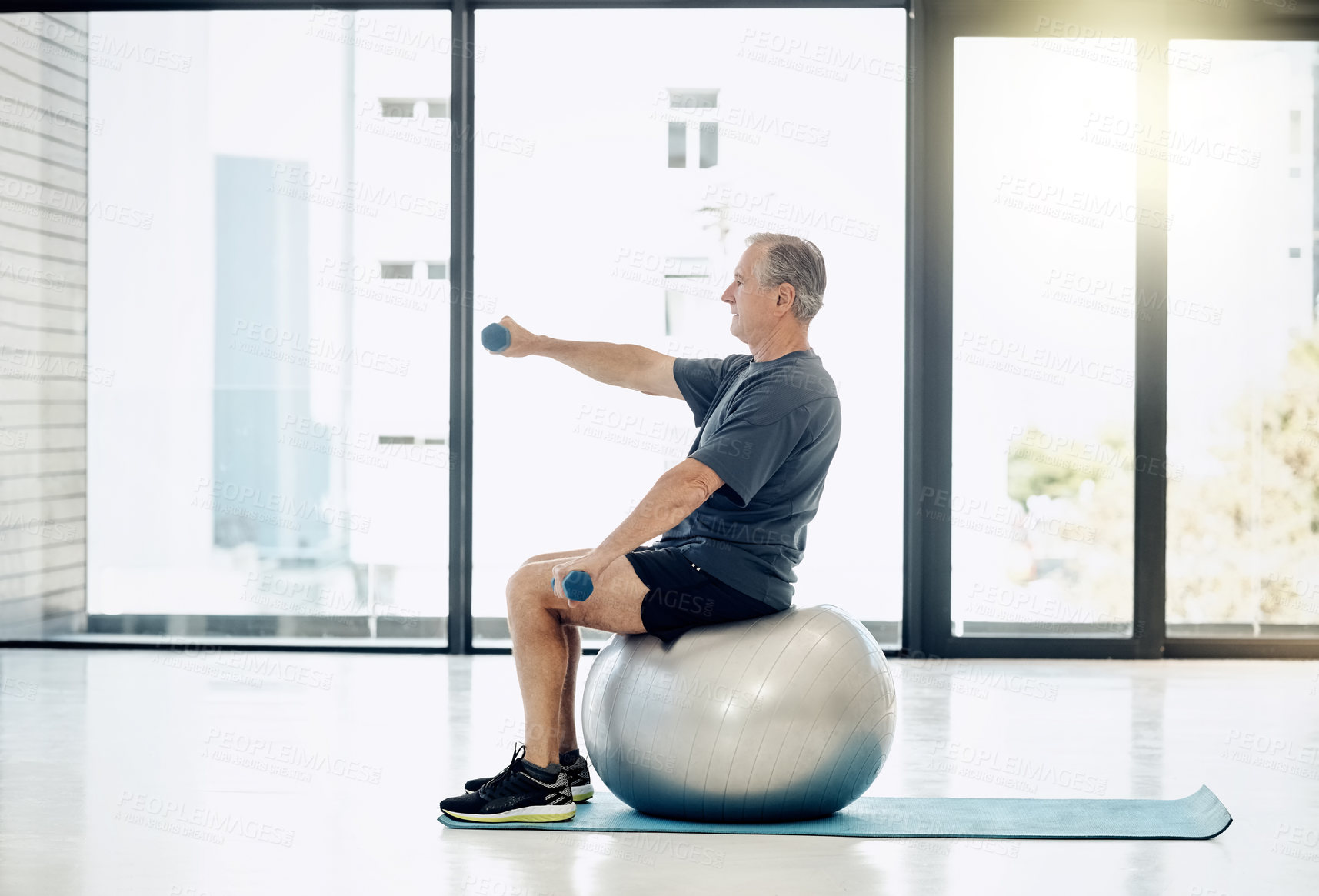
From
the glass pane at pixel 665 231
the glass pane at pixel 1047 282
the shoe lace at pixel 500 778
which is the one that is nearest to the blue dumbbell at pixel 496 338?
the shoe lace at pixel 500 778

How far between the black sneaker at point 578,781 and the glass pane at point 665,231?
2.01 metres

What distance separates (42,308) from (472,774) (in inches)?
116

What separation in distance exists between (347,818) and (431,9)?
125 inches

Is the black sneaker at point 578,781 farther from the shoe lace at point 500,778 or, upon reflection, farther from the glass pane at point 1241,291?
the glass pane at point 1241,291

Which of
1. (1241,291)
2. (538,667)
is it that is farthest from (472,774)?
(1241,291)

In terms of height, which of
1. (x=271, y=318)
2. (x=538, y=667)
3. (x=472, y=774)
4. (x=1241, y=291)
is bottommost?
(x=472, y=774)

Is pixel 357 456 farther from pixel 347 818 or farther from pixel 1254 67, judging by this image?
pixel 1254 67

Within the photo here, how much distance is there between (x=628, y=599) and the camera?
2.54m

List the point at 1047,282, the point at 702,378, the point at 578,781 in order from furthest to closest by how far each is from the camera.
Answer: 1. the point at 1047,282
2. the point at 702,378
3. the point at 578,781

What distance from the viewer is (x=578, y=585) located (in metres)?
2.32

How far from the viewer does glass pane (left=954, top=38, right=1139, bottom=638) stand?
466 centimetres

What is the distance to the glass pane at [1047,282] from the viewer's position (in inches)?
183

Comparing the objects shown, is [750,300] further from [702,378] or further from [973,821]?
[973,821]

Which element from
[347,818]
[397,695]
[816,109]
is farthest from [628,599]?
[816,109]
